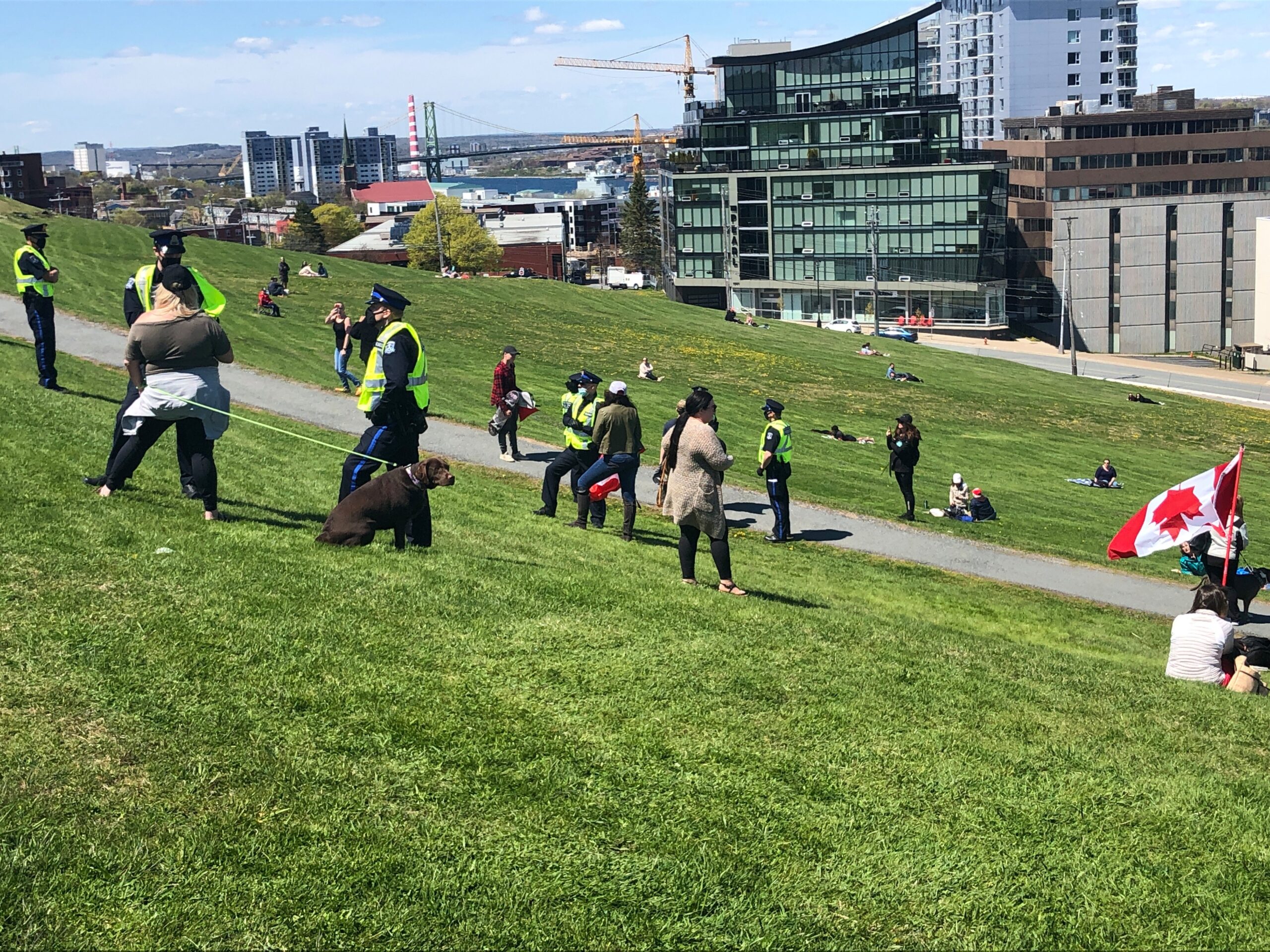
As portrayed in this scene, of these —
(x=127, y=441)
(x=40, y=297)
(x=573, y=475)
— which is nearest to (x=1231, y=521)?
(x=573, y=475)

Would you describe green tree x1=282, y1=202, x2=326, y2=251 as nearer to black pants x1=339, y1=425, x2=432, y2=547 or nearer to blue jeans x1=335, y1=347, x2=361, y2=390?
blue jeans x1=335, y1=347, x2=361, y2=390

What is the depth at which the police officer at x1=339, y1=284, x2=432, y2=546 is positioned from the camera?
1108cm

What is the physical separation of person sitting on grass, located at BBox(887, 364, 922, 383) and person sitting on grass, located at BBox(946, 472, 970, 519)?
22.6 m

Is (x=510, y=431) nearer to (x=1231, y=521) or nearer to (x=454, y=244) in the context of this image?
(x=1231, y=521)

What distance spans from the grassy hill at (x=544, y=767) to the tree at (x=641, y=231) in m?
159

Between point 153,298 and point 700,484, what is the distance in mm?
5568

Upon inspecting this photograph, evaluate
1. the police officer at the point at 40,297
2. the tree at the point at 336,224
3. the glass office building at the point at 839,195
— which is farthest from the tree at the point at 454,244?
the police officer at the point at 40,297

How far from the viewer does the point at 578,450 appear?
16.1 meters

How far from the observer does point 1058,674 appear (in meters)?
9.91

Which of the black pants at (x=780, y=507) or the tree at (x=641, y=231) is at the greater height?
the tree at (x=641, y=231)

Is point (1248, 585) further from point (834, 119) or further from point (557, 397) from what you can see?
point (834, 119)

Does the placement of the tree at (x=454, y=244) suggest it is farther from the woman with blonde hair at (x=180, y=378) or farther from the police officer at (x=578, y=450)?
the woman with blonde hair at (x=180, y=378)

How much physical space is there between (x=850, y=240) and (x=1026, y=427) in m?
64.4

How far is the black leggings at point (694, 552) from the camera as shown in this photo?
11695 millimetres
